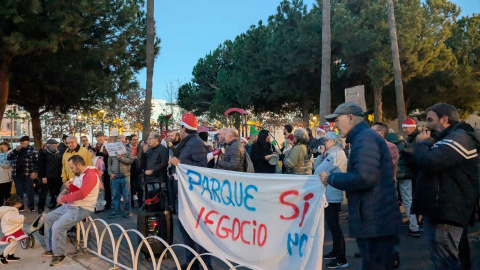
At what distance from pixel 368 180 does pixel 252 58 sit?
28924mm

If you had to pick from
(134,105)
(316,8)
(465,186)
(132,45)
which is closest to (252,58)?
(316,8)

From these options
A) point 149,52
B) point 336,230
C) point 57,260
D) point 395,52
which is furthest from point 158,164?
point 395,52

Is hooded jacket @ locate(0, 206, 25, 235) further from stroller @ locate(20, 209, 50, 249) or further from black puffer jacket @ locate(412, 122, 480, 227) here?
black puffer jacket @ locate(412, 122, 480, 227)

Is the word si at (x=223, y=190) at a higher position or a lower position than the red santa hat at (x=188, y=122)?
lower

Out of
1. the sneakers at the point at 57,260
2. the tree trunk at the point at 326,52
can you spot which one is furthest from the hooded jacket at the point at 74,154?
the tree trunk at the point at 326,52

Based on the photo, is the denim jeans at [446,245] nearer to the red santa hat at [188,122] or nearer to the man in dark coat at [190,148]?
the man in dark coat at [190,148]

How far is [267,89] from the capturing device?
3027 cm

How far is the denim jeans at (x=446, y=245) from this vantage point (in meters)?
3.60

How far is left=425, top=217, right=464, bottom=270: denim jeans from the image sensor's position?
3.60 meters

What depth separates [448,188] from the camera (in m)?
3.58

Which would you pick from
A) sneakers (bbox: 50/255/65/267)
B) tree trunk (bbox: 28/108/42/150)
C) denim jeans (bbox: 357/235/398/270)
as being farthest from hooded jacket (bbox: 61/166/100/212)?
tree trunk (bbox: 28/108/42/150)

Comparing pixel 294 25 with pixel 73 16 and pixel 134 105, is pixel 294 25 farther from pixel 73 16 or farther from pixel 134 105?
pixel 134 105

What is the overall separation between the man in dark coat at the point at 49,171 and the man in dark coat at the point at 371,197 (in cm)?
876

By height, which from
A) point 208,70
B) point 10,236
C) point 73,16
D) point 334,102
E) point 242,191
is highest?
point 208,70
